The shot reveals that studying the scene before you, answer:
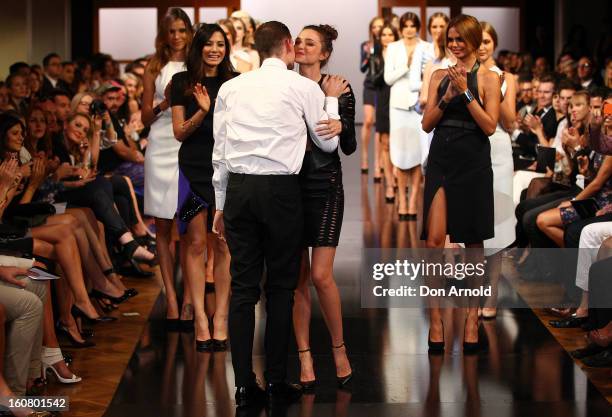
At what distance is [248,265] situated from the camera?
4.70 meters

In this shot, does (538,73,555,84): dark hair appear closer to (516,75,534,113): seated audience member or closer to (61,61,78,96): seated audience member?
(516,75,534,113): seated audience member

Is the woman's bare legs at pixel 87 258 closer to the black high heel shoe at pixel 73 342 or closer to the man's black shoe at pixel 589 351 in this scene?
the black high heel shoe at pixel 73 342

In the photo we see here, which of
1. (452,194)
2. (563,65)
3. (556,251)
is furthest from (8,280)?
(563,65)

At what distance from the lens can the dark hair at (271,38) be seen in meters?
4.64

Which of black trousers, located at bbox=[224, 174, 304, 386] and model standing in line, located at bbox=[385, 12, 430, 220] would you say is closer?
black trousers, located at bbox=[224, 174, 304, 386]

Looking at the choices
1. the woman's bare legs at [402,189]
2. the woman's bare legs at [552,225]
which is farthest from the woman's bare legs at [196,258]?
the woman's bare legs at [402,189]

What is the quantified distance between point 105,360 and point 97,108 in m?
2.77

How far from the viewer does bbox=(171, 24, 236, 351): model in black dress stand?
5.61 m

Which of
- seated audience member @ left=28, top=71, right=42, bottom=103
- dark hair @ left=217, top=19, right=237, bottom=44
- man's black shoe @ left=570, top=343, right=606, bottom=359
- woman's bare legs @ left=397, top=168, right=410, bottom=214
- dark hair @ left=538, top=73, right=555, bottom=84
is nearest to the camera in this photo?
man's black shoe @ left=570, top=343, right=606, bottom=359

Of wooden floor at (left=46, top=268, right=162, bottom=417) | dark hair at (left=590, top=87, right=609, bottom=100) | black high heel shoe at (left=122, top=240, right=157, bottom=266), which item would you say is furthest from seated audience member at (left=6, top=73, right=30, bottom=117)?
dark hair at (left=590, top=87, right=609, bottom=100)

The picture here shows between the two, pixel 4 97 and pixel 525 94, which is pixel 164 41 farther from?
pixel 525 94

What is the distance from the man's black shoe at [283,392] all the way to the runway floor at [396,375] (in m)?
0.08

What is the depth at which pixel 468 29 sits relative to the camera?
17.5ft

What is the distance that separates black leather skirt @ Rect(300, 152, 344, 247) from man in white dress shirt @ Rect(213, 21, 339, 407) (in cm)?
11
